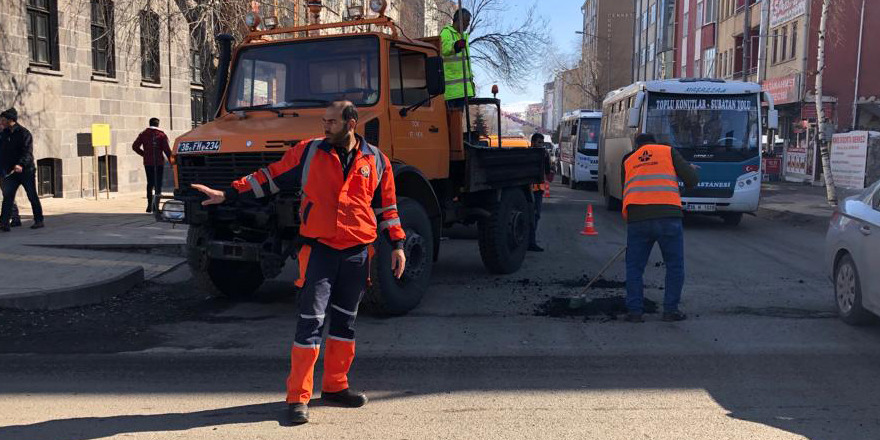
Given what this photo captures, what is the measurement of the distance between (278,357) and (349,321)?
1393mm

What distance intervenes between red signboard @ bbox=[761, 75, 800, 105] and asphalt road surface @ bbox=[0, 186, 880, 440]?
2492cm

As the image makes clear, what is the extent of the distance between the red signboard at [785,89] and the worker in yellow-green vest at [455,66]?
2508cm

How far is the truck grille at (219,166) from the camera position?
A: 6.81m

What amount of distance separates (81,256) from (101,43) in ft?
34.3

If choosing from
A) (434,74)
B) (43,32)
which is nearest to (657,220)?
(434,74)

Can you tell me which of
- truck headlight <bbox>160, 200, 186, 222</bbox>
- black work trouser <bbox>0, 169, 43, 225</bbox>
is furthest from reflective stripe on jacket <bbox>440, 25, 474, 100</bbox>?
black work trouser <bbox>0, 169, 43, 225</bbox>

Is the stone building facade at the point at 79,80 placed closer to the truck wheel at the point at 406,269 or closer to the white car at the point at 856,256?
the truck wheel at the point at 406,269

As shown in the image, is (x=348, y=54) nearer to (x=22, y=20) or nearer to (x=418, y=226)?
(x=418, y=226)

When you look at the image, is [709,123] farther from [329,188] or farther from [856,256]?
[329,188]

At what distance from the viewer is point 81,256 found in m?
9.88

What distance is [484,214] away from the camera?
30.8ft

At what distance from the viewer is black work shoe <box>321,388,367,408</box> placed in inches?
191

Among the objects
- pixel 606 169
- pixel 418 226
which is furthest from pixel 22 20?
pixel 606 169

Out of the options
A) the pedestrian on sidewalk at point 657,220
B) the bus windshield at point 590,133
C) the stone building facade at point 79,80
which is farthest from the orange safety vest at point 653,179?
the bus windshield at point 590,133
